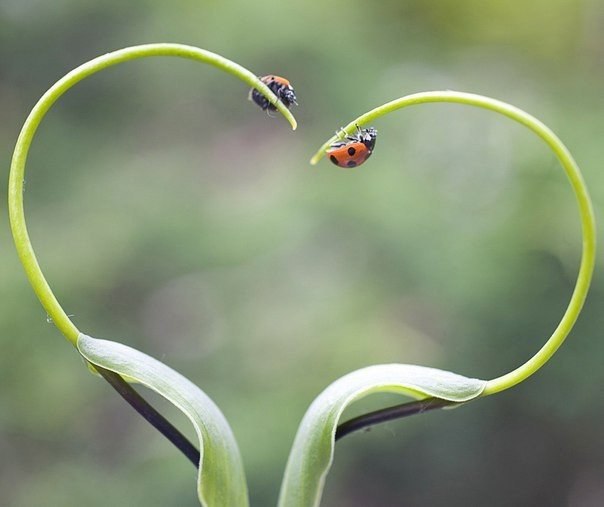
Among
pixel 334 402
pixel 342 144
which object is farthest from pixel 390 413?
pixel 342 144

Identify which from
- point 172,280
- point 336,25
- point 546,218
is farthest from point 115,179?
point 546,218

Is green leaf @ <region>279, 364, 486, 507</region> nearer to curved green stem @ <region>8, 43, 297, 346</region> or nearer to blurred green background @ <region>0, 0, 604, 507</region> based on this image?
curved green stem @ <region>8, 43, 297, 346</region>

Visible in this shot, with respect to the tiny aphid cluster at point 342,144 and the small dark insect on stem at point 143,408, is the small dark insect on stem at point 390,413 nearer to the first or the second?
the small dark insect on stem at point 143,408

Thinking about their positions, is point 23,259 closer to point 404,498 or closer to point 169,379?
point 169,379

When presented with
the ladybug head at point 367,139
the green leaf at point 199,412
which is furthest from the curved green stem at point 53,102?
the ladybug head at point 367,139

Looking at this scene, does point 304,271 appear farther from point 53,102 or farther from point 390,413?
point 53,102
